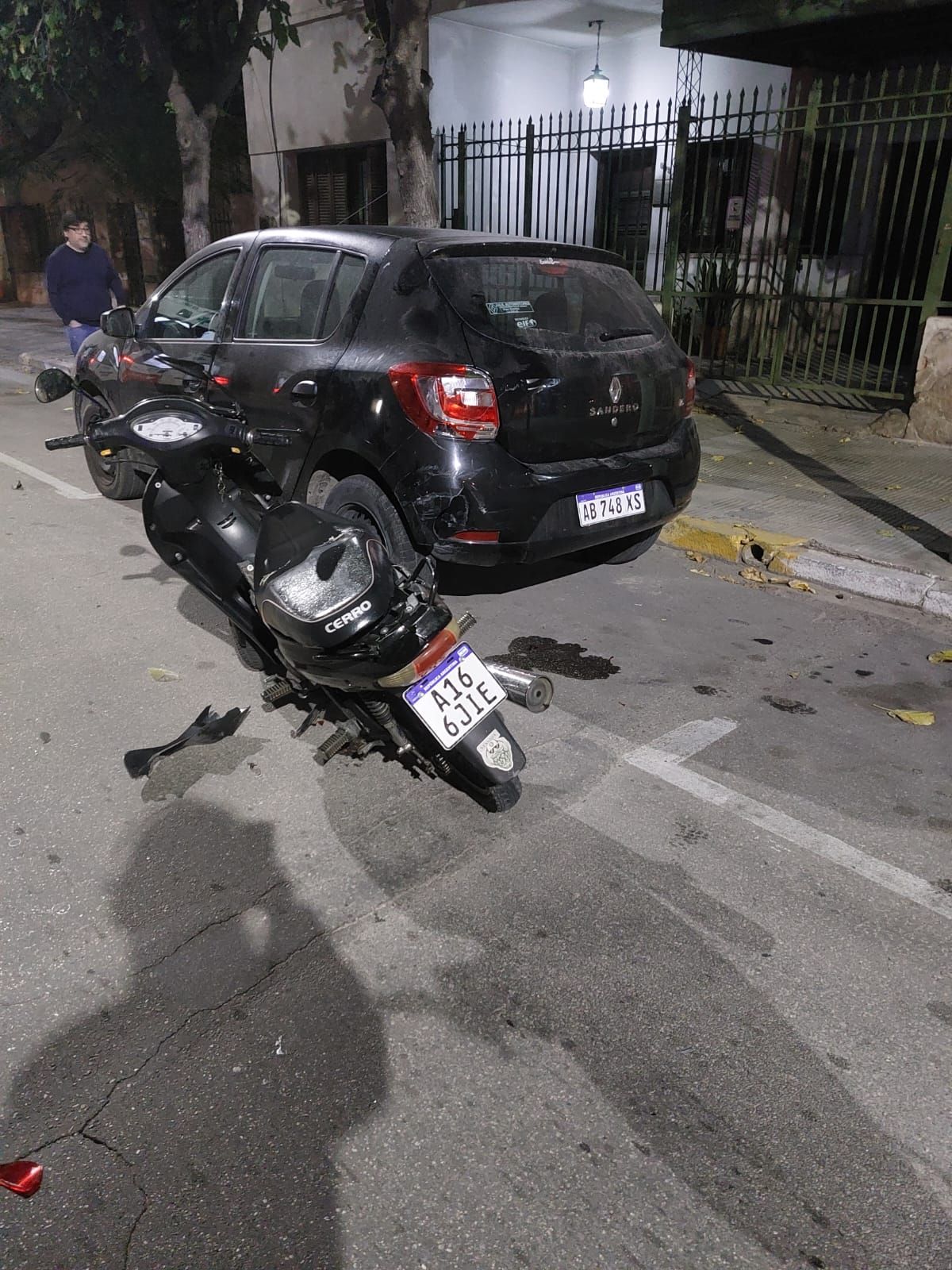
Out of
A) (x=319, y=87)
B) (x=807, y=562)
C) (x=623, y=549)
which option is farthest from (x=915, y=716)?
(x=319, y=87)

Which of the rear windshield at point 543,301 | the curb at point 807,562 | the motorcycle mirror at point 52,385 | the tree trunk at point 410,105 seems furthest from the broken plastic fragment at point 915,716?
the tree trunk at point 410,105

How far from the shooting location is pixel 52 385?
11.1ft

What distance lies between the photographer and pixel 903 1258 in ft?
5.93

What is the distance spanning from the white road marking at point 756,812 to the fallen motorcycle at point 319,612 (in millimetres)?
653

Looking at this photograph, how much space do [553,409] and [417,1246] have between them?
10.3ft

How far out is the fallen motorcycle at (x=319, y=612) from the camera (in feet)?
8.52

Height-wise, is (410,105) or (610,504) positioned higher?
(410,105)

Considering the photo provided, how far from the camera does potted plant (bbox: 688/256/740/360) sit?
10.5 meters

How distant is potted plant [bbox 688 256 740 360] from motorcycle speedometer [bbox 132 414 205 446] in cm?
812

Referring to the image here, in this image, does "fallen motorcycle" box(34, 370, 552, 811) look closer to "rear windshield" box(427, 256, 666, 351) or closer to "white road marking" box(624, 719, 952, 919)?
"white road marking" box(624, 719, 952, 919)

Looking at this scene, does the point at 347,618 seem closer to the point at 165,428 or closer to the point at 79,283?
the point at 165,428

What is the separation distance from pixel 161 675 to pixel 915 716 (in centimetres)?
323

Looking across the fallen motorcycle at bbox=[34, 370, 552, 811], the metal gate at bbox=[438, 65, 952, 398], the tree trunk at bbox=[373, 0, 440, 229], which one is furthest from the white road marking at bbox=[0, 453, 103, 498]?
the metal gate at bbox=[438, 65, 952, 398]

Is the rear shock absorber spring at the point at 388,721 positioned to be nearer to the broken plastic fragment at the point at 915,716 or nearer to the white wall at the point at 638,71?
the broken plastic fragment at the point at 915,716
